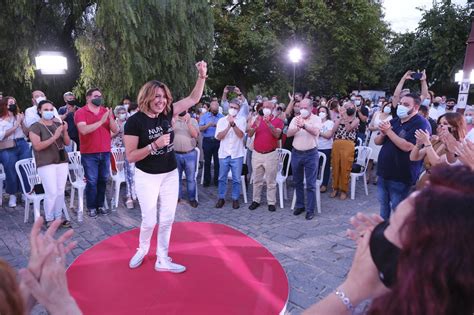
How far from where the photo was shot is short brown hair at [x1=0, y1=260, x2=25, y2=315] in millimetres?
1007

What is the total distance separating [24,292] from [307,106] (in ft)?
16.2

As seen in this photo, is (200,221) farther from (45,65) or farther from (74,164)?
(45,65)

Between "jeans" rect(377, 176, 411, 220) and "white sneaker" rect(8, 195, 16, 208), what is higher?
"jeans" rect(377, 176, 411, 220)

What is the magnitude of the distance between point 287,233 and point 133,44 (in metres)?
8.26

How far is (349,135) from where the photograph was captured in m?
6.59

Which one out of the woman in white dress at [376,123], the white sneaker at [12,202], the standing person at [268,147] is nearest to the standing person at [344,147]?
the woman in white dress at [376,123]

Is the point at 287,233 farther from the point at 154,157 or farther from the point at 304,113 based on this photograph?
the point at 154,157

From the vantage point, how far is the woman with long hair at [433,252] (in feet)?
2.89

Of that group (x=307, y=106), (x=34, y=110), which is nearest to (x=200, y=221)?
(x=307, y=106)

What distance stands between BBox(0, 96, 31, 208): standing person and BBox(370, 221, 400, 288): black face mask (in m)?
6.21

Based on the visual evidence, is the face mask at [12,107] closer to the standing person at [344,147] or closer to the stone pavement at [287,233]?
the stone pavement at [287,233]

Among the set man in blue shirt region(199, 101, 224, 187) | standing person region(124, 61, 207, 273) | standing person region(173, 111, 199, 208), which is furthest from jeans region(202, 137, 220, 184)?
standing person region(124, 61, 207, 273)

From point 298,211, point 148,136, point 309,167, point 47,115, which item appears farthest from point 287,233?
point 47,115

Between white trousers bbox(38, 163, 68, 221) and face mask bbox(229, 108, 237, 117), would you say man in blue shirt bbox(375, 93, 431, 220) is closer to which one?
face mask bbox(229, 108, 237, 117)
